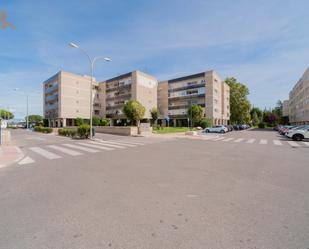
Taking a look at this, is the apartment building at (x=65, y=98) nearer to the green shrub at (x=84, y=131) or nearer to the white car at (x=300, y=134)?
the green shrub at (x=84, y=131)

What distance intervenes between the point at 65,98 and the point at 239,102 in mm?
62347

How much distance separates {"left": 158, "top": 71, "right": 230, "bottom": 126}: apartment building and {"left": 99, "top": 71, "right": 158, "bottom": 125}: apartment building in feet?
18.5

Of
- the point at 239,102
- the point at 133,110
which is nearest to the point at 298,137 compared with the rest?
the point at 133,110

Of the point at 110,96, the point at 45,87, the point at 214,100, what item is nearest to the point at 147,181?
the point at 214,100

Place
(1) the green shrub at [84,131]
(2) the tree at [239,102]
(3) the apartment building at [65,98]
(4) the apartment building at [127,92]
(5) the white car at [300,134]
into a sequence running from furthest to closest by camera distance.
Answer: (2) the tree at [239,102] < (4) the apartment building at [127,92] < (3) the apartment building at [65,98] < (1) the green shrub at [84,131] < (5) the white car at [300,134]

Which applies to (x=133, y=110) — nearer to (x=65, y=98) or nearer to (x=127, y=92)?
(x=127, y=92)

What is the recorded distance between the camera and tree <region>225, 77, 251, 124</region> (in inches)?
2494

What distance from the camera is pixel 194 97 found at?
54562mm

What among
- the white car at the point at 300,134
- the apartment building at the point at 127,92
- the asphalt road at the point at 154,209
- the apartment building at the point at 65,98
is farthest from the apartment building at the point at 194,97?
the asphalt road at the point at 154,209

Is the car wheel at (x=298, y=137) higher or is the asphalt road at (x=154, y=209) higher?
the car wheel at (x=298, y=137)

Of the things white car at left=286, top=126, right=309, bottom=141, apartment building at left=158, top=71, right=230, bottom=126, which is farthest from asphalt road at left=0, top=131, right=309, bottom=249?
apartment building at left=158, top=71, right=230, bottom=126

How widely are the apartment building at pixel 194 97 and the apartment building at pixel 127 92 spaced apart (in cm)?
562

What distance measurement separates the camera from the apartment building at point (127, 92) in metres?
51.3

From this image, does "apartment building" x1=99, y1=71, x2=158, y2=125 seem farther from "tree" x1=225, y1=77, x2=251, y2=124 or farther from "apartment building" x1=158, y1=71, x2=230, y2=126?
"tree" x1=225, y1=77, x2=251, y2=124
